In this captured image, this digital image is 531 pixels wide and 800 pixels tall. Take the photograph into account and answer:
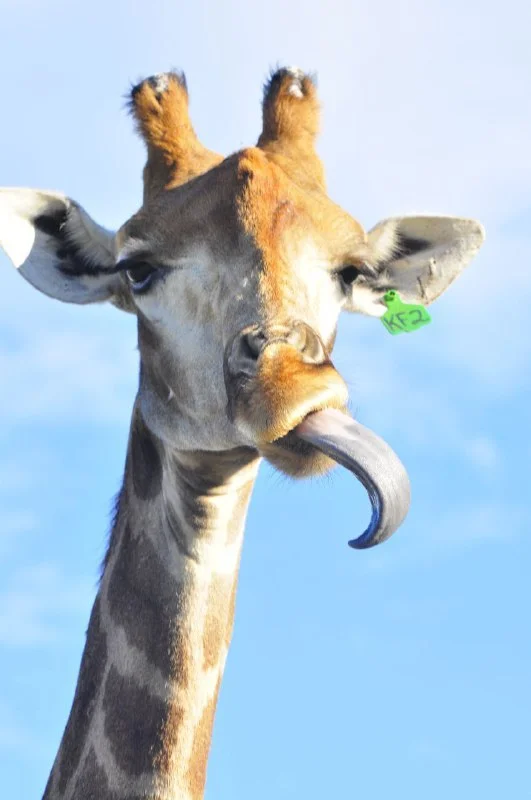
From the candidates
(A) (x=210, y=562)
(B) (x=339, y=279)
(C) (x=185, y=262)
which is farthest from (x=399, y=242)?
(A) (x=210, y=562)

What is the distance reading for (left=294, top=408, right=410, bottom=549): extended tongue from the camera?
4945mm

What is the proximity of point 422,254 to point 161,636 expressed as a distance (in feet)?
9.09

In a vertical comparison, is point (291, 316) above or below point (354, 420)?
above

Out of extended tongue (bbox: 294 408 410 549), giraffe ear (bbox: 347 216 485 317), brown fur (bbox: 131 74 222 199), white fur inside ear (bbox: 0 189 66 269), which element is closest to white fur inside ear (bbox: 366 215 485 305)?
→ giraffe ear (bbox: 347 216 485 317)

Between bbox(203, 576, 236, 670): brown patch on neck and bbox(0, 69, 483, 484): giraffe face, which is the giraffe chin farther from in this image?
bbox(203, 576, 236, 670): brown patch on neck

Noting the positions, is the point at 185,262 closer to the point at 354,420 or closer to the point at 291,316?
→ the point at 291,316

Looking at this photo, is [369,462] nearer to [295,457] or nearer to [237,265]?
[295,457]

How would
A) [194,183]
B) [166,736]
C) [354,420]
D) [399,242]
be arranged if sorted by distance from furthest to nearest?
[399,242] → [194,183] → [166,736] → [354,420]

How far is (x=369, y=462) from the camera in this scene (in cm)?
497

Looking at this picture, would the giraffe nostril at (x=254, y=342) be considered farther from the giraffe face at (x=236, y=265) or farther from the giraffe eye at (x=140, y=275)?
the giraffe eye at (x=140, y=275)

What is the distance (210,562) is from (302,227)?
5.65 feet

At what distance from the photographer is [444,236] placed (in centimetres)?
762

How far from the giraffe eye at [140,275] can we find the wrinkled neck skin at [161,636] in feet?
2.66

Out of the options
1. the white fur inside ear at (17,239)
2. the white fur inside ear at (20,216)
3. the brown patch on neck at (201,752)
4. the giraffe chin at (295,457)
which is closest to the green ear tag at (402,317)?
the white fur inside ear at (20,216)
